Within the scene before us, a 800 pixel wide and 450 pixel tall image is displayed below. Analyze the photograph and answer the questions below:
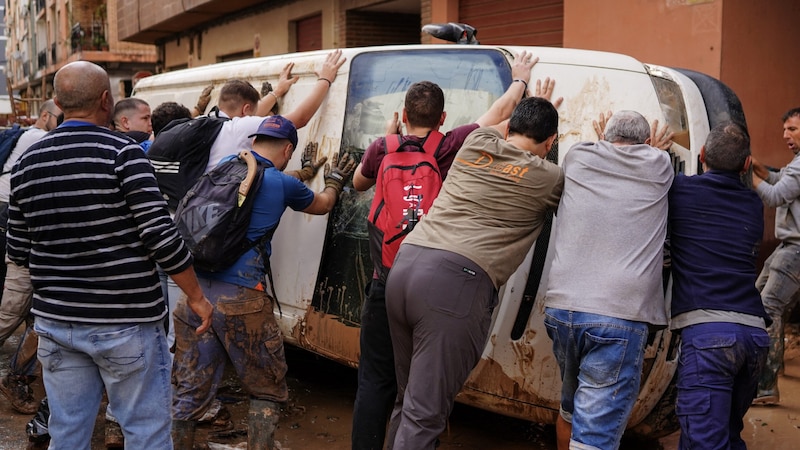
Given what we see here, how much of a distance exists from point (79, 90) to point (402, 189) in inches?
53.4

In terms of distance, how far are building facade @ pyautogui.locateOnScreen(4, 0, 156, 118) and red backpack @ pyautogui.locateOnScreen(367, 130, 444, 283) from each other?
1497 centimetres

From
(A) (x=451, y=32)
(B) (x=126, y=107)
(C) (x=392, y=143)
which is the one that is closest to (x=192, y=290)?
(C) (x=392, y=143)

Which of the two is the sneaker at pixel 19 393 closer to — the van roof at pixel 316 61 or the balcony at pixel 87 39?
the van roof at pixel 316 61

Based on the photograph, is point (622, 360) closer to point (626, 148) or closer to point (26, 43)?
point (626, 148)

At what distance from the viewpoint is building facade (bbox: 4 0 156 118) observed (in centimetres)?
2842

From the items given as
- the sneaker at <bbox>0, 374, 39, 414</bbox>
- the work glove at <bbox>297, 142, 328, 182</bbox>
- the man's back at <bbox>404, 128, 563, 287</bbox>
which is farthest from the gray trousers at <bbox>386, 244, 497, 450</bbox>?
the sneaker at <bbox>0, 374, 39, 414</bbox>

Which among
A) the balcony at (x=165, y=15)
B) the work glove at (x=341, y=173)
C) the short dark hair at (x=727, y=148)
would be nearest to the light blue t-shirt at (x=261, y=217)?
the work glove at (x=341, y=173)

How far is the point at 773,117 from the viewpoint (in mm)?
7062

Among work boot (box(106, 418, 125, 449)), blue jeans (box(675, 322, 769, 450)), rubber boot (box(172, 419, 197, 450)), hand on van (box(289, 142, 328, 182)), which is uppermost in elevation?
hand on van (box(289, 142, 328, 182))

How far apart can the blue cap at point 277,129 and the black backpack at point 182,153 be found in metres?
0.57

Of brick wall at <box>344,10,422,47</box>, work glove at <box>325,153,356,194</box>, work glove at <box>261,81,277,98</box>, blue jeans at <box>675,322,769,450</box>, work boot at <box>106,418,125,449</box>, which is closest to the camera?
blue jeans at <box>675,322,769,450</box>

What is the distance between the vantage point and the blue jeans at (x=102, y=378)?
120 inches

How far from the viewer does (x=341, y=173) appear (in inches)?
170

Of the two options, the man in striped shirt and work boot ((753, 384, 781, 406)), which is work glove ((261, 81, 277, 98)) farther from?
work boot ((753, 384, 781, 406))
